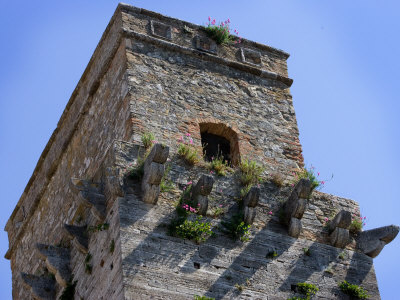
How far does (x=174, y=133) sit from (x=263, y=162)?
4.50ft

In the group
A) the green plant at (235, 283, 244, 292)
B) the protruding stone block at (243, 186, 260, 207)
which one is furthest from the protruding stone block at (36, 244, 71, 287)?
the protruding stone block at (243, 186, 260, 207)

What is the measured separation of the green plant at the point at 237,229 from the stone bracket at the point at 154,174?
101cm

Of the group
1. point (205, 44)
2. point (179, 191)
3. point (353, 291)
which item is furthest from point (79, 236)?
point (205, 44)

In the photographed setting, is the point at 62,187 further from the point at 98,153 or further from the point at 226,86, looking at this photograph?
the point at 226,86

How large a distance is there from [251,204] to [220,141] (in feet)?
5.80

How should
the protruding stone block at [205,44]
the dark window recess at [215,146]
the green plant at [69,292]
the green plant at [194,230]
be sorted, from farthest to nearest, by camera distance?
the protruding stone block at [205,44] < the dark window recess at [215,146] < the green plant at [69,292] < the green plant at [194,230]

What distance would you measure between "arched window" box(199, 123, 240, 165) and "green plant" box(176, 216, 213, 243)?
187 cm

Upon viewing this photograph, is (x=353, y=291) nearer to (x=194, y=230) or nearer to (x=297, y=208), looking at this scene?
(x=297, y=208)

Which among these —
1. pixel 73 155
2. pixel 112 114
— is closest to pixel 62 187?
pixel 73 155

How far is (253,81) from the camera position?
1666 cm

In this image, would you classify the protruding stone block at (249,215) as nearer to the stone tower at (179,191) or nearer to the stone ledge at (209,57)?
the stone tower at (179,191)

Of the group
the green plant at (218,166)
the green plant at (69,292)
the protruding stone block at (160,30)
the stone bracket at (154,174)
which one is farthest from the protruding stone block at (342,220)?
the protruding stone block at (160,30)

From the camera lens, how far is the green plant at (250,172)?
47.8 ft

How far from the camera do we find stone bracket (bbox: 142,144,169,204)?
13.5 metres
